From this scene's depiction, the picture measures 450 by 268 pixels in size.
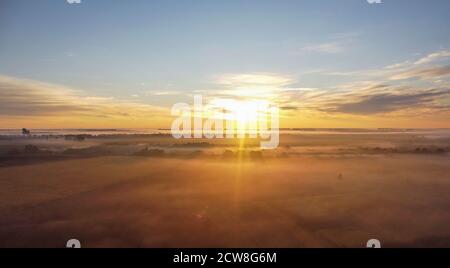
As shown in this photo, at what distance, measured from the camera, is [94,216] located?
11391 millimetres

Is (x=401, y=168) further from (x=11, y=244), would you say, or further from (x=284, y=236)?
(x=11, y=244)

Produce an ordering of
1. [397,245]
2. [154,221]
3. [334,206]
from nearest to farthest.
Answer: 1. [397,245]
2. [154,221]
3. [334,206]

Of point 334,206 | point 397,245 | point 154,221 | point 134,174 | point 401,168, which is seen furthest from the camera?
point 401,168

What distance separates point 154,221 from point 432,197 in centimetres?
1139

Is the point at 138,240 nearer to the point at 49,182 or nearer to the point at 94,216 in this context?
the point at 94,216

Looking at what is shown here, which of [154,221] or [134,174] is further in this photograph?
[134,174]

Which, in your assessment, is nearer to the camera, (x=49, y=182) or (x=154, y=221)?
(x=154, y=221)

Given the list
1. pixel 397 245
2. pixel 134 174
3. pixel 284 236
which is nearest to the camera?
pixel 397 245

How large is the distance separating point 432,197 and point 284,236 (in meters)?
8.21

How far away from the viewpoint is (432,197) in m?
14.2
